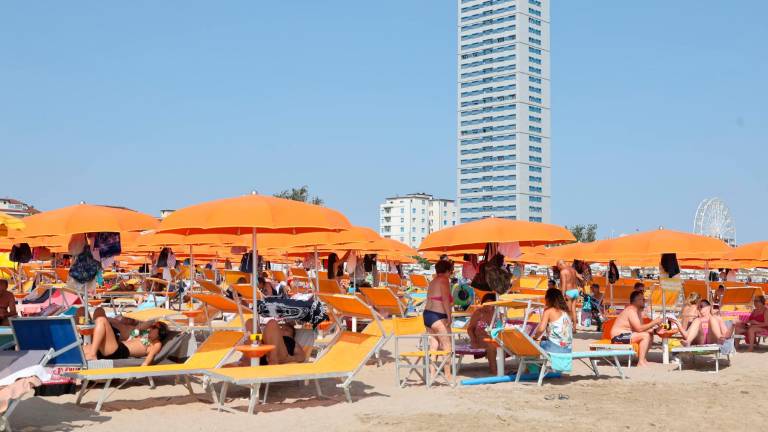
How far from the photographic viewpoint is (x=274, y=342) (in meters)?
7.95

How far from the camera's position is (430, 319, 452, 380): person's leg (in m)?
8.66

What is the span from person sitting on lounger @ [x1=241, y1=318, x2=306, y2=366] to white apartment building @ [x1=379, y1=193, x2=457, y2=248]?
16552cm

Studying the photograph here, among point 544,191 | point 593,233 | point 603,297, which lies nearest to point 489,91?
point 544,191

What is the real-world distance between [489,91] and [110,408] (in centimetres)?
16749

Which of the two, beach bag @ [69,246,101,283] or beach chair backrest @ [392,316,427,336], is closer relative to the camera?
beach chair backrest @ [392,316,427,336]

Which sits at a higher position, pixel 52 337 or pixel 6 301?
pixel 6 301

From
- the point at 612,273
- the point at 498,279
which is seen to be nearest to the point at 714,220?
the point at 612,273

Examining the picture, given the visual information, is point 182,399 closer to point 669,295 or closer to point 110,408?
point 110,408

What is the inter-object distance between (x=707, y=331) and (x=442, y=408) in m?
5.15

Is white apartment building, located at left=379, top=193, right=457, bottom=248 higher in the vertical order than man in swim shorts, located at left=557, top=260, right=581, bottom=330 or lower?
higher

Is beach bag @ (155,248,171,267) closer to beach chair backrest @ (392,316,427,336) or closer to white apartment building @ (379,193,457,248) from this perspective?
beach chair backrest @ (392,316,427,336)

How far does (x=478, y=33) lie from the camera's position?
174 meters

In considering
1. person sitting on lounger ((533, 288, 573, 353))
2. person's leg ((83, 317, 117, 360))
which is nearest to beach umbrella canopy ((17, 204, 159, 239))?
person's leg ((83, 317, 117, 360))

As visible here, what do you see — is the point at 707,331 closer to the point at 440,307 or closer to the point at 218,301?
the point at 440,307
